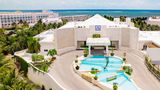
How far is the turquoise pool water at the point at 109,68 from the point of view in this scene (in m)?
23.0

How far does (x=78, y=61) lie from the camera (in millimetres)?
32000

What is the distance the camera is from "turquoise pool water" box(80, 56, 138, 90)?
75.4 feet

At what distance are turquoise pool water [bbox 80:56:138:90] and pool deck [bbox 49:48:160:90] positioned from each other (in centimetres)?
143

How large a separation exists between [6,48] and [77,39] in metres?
19.3

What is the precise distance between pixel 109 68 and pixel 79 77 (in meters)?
6.58

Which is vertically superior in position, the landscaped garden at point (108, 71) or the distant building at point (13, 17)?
the distant building at point (13, 17)

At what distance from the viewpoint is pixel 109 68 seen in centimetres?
2895

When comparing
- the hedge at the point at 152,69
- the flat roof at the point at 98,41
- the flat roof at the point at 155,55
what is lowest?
the hedge at the point at 152,69

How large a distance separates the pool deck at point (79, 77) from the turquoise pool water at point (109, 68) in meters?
1.43

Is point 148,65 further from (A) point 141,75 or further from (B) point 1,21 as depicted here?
(B) point 1,21

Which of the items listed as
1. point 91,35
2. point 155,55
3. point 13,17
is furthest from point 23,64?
point 13,17

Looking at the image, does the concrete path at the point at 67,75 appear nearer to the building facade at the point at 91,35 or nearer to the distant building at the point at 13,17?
the building facade at the point at 91,35

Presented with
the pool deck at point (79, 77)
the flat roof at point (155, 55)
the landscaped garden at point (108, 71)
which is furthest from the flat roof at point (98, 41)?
the flat roof at point (155, 55)

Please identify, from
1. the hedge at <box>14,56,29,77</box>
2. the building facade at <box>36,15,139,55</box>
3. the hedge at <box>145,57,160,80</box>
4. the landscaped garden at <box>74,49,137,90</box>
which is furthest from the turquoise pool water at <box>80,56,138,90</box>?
the hedge at <box>14,56,29,77</box>
